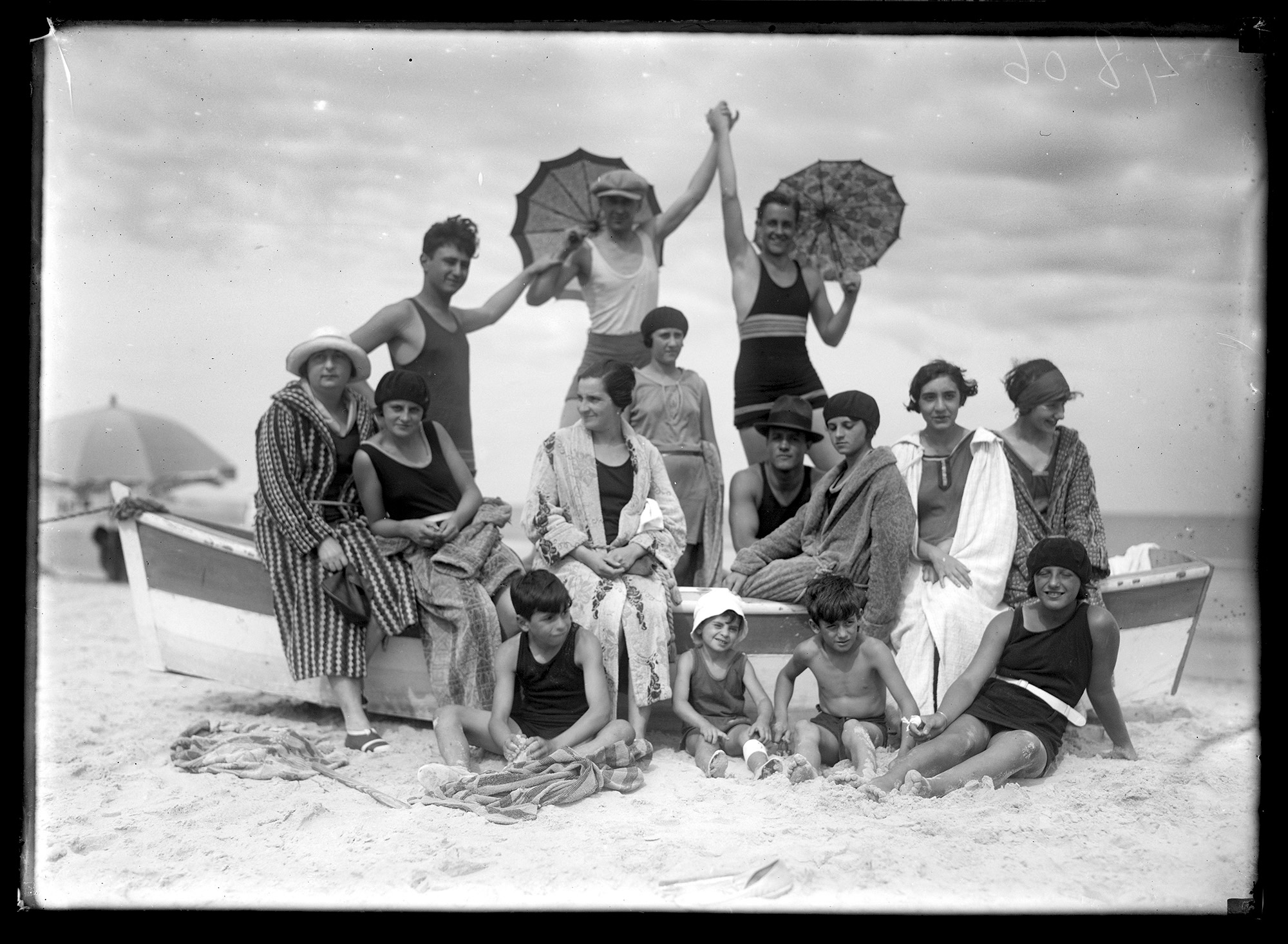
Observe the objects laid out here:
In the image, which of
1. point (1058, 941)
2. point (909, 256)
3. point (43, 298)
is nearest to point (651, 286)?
point (909, 256)

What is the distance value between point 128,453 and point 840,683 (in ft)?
20.4

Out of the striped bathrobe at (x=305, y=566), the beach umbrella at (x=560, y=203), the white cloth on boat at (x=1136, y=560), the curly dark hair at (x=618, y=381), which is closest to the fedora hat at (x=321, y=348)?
the striped bathrobe at (x=305, y=566)

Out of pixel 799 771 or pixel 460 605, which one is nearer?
pixel 799 771

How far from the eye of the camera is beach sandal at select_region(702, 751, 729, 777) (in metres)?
4.28

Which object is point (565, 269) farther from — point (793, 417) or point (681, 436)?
point (793, 417)

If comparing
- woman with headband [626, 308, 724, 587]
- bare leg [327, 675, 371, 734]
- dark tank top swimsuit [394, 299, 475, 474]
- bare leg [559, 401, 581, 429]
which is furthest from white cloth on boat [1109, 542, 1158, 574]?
bare leg [327, 675, 371, 734]

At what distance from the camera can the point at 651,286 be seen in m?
6.11

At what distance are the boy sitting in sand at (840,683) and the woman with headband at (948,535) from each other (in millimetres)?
301

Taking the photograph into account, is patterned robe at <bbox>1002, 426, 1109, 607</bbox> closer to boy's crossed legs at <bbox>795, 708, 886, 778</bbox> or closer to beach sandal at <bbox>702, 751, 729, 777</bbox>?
boy's crossed legs at <bbox>795, 708, 886, 778</bbox>

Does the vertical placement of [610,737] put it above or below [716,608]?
below

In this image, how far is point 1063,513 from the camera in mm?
5113

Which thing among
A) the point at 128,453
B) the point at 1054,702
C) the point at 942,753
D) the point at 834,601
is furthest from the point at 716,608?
the point at 128,453

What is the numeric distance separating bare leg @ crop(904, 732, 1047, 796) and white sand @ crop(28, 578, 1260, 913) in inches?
2.9

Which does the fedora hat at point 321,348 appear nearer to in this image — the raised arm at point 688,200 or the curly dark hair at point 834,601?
the raised arm at point 688,200
